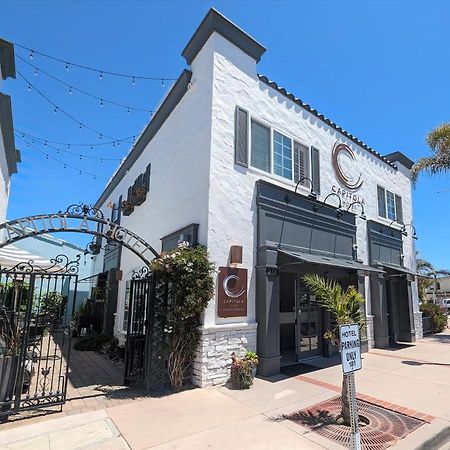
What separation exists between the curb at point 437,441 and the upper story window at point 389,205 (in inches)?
387

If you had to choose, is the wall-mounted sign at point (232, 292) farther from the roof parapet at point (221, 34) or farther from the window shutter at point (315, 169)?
the roof parapet at point (221, 34)

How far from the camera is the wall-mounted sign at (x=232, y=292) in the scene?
718 cm

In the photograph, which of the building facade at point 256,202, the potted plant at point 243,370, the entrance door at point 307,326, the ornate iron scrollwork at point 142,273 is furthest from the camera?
the entrance door at point 307,326

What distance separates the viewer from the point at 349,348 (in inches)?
155

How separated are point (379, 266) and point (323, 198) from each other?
3.94m

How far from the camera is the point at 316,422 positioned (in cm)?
503

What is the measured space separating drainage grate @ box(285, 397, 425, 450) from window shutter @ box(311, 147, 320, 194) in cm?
614

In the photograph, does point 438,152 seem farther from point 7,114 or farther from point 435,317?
point 7,114

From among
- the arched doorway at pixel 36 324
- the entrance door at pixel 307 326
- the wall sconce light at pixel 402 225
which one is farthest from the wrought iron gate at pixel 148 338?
the wall sconce light at pixel 402 225

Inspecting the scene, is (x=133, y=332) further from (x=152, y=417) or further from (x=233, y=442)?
(x=233, y=442)

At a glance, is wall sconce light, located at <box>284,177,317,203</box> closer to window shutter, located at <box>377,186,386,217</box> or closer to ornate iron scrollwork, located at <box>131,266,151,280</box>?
ornate iron scrollwork, located at <box>131,266,151,280</box>

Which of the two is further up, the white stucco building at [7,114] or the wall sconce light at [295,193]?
the white stucco building at [7,114]

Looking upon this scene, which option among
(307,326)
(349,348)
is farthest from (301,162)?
(349,348)

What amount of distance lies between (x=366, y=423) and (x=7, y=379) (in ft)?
18.5
